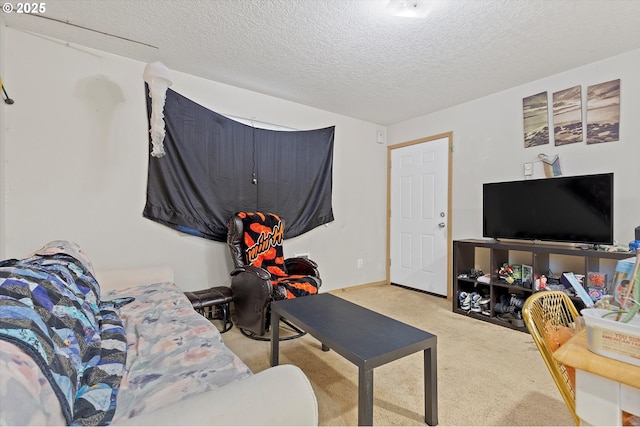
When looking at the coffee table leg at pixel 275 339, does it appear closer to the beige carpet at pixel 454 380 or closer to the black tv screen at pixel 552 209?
the beige carpet at pixel 454 380

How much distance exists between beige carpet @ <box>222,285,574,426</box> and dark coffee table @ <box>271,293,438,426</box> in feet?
0.74

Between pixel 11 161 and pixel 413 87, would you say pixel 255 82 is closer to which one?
pixel 413 87

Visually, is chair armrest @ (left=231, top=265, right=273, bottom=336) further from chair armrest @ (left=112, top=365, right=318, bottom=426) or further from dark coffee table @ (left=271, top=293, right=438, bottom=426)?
chair armrest @ (left=112, top=365, right=318, bottom=426)

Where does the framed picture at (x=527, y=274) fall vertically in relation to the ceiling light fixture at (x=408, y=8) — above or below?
below

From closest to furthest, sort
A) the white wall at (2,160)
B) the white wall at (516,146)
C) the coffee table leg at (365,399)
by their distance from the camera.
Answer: the coffee table leg at (365,399) < the white wall at (2,160) < the white wall at (516,146)

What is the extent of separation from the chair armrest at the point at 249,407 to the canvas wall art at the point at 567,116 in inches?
130

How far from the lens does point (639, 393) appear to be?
0.63 metres

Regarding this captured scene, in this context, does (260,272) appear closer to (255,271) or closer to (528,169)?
(255,271)

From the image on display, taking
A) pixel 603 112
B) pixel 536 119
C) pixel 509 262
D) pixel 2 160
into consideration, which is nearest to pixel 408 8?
pixel 536 119

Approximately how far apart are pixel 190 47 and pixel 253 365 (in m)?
2.51

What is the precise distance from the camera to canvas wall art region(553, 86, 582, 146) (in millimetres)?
2732

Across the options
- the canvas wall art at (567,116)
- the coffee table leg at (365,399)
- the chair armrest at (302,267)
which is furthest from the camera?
the chair armrest at (302,267)

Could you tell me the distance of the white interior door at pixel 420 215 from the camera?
3.82 metres

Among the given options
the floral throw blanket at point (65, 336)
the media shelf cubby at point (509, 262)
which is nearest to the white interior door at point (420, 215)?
the media shelf cubby at point (509, 262)
